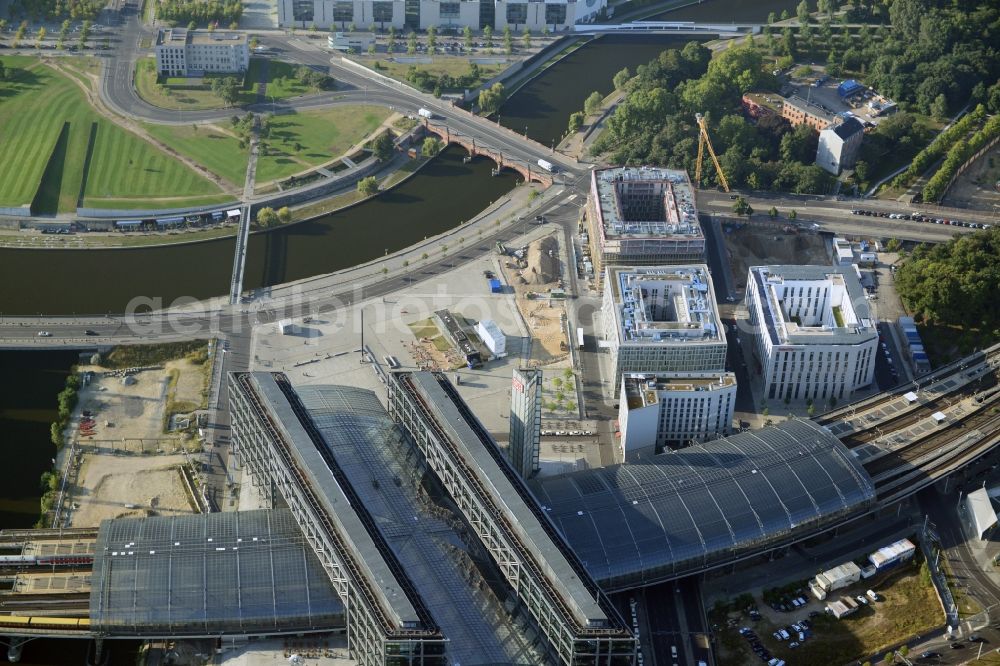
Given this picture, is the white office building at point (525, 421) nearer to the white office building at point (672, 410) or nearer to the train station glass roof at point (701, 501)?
the train station glass roof at point (701, 501)

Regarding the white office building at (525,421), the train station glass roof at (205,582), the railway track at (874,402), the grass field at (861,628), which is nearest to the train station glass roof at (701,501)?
the white office building at (525,421)

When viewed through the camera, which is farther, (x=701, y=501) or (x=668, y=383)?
(x=668, y=383)

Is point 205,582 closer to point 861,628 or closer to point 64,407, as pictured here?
point 64,407

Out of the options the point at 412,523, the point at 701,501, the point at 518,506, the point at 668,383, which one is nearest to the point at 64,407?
the point at 412,523

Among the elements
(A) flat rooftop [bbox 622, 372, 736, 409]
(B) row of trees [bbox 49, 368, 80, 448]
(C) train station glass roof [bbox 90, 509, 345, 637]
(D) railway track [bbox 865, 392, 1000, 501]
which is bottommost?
(C) train station glass roof [bbox 90, 509, 345, 637]

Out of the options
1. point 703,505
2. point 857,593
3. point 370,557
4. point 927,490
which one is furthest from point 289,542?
point 927,490

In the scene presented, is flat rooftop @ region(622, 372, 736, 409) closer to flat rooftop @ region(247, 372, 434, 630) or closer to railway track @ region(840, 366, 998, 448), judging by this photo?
railway track @ region(840, 366, 998, 448)

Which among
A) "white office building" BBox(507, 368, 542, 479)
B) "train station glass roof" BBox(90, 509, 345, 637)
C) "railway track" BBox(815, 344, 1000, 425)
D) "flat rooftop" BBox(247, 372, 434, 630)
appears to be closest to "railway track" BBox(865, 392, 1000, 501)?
"railway track" BBox(815, 344, 1000, 425)
